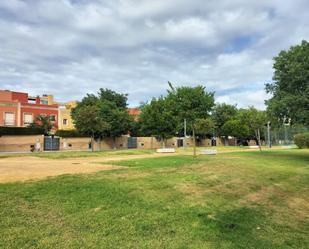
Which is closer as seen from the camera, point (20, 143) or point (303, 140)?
point (20, 143)

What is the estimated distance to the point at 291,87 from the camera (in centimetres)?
2269

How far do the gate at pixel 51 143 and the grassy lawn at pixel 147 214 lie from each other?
1429 inches

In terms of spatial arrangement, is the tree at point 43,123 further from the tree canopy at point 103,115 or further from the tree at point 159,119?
the tree at point 159,119

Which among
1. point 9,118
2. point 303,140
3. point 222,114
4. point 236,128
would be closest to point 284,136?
point 236,128

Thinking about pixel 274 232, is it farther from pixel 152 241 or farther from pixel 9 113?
pixel 9 113

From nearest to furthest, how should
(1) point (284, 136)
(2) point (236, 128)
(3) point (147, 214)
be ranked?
(3) point (147, 214) < (2) point (236, 128) < (1) point (284, 136)

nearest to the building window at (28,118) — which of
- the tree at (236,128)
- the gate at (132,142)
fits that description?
the gate at (132,142)

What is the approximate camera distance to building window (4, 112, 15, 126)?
5817 centimetres

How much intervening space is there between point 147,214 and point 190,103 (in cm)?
5321

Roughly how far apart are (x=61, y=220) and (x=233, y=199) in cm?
476

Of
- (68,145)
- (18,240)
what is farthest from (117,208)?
(68,145)

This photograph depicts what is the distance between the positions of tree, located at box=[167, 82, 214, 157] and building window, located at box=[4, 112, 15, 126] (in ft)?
95.9

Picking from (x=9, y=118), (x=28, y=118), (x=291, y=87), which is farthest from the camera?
(x=28, y=118)

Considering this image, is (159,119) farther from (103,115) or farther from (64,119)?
(64,119)
